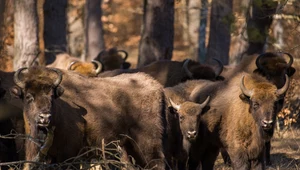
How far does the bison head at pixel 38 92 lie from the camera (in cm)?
960

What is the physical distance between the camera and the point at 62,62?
66.5ft

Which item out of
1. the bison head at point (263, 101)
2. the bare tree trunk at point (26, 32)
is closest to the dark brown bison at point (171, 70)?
the bare tree trunk at point (26, 32)

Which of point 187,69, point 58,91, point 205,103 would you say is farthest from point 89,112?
point 187,69

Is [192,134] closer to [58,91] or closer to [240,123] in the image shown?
[240,123]

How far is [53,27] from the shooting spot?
71.5 ft

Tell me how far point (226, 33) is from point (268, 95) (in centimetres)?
1470

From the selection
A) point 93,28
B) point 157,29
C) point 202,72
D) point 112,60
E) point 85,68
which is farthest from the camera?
point 93,28

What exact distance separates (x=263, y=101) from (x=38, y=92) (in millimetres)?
3420

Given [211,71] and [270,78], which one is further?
[211,71]

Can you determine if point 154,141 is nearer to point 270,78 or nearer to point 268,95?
point 268,95

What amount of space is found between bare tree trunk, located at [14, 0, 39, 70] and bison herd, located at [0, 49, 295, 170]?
232 inches

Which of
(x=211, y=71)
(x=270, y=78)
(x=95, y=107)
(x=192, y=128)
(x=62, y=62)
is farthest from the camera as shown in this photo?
(x=62, y=62)

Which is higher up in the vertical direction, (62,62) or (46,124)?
(46,124)

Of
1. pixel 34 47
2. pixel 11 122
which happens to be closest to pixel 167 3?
pixel 34 47
